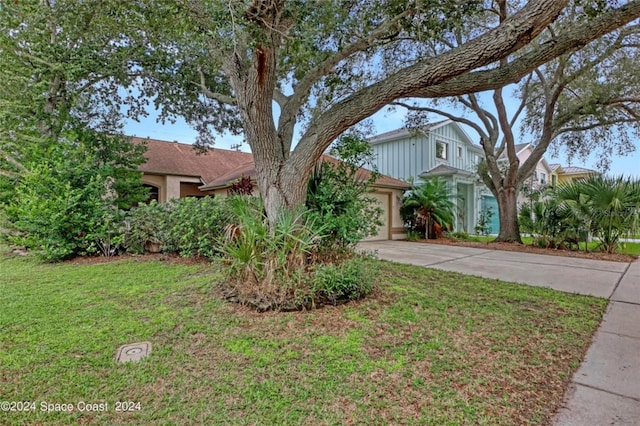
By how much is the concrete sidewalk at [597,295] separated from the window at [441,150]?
773 cm

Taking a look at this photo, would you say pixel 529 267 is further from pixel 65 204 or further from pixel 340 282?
pixel 65 204

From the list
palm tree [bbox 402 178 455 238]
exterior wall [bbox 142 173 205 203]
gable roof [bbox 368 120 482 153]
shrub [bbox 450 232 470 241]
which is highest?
gable roof [bbox 368 120 482 153]

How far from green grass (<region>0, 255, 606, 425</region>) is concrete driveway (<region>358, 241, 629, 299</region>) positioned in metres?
1.07

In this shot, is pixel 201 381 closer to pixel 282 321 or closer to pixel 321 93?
pixel 282 321

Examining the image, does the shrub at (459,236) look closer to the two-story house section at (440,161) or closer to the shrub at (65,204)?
the two-story house section at (440,161)

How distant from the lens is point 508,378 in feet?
8.60

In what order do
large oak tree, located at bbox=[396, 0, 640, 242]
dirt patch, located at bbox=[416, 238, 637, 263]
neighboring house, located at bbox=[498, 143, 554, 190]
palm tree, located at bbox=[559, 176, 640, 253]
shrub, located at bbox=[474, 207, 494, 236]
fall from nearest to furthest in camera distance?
1. dirt patch, located at bbox=[416, 238, 637, 263]
2. palm tree, located at bbox=[559, 176, 640, 253]
3. large oak tree, located at bbox=[396, 0, 640, 242]
4. shrub, located at bbox=[474, 207, 494, 236]
5. neighboring house, located at bbox=[498, 143, 554, 190]

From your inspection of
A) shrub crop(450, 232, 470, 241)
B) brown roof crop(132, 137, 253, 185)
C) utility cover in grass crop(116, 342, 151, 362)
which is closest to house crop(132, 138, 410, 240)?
brown roof crop(132, 137, 253, 185)

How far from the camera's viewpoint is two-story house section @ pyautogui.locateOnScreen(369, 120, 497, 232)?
15.6m

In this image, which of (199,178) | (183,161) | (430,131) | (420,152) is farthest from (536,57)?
(183,161)

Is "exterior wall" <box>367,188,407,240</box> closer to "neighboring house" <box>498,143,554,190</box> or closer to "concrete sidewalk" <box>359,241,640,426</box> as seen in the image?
"concrete sidewalk" <box>359,241,640,426</box>

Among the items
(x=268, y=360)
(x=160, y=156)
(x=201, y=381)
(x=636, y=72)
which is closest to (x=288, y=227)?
(x=268, y=360)

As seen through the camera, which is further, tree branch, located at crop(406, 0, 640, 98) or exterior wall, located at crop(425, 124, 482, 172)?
exterior wall, located at crop(425, 124, 482, 172)

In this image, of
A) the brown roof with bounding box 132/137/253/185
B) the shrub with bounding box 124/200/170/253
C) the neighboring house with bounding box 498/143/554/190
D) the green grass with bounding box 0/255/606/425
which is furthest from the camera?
the neighboring house with bounding box 498/143/554/190
